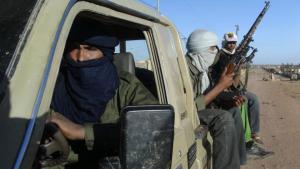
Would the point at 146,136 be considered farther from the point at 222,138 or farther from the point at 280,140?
the point at 280,140

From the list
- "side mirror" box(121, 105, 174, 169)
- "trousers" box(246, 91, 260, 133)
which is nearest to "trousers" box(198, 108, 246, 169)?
"side mirror" box(121, 105, 174, 169)

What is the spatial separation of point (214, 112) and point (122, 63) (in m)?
0.99

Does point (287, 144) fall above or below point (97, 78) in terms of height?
below

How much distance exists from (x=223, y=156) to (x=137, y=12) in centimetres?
175

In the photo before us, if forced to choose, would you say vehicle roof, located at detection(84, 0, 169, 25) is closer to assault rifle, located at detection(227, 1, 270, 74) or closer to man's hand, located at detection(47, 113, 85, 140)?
man's hand, located at detection(47, 113, 85, 140)

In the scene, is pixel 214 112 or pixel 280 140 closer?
pixel 214 112

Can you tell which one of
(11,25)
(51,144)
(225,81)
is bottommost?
(225,81)

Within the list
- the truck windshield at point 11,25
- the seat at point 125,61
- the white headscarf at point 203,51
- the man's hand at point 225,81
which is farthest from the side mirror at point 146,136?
the white headscarf at point 203,51

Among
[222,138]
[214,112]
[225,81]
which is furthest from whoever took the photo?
[225,81]

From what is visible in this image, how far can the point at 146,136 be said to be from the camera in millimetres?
1642

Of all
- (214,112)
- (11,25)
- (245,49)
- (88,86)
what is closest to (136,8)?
(88,86)

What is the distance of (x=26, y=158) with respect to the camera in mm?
1532

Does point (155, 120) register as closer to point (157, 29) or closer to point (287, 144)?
point (157, 29)

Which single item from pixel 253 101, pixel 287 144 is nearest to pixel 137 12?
pixel 253 101
